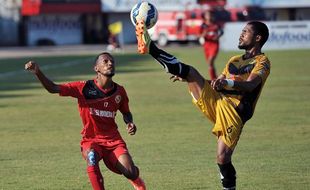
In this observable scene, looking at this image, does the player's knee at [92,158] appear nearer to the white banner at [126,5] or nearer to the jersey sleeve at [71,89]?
the jersey sleeve at [71,89]

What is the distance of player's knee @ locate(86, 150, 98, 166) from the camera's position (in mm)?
9884

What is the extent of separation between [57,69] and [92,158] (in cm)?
2732

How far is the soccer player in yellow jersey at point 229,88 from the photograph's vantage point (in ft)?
32.4

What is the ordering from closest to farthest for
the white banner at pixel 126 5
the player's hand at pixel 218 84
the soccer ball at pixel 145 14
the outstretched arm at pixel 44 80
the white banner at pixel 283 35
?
the player's hand at pixel 218 84 < the outstretched arm at pixel 44 80 < the soccer ball at pixel 145 14 < the white banner at pixel 283 35 < the white banner at pixel 126 5

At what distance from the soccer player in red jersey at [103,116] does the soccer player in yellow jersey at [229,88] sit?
63cm

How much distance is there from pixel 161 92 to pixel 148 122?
763 cm

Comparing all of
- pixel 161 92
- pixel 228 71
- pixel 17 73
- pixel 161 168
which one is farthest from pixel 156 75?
pixel 228 71

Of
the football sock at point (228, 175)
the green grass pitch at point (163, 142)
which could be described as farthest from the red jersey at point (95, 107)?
the green grass pitch at point (163, 142)

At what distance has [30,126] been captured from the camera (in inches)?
726

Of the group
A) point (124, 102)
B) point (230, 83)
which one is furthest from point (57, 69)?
point (230, 83)

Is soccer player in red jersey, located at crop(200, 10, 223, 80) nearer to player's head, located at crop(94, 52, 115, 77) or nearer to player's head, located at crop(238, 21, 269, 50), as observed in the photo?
player's head, located at crop(238, 21, 269, 50)

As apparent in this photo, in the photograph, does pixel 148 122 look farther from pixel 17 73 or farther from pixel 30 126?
pixel 17 73

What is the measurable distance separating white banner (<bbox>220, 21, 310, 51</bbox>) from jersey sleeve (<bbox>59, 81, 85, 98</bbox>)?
44317 mm

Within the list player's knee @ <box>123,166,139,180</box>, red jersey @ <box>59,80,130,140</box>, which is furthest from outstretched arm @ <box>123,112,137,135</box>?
player's knee @ <box>123,166,139,180</box>
